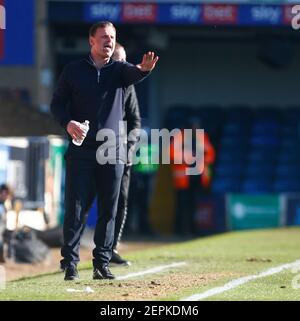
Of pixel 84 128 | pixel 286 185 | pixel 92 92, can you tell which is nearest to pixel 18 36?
pixel 286 185

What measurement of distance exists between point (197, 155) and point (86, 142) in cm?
1338

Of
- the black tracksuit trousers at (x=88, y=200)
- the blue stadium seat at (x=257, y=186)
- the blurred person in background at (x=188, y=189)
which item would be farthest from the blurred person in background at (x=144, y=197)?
the black tracksuit trousers at (x=88, y=200)

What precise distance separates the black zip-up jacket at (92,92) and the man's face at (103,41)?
12cm

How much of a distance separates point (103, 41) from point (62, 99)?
1.86ft

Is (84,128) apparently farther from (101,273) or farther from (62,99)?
(101,273)

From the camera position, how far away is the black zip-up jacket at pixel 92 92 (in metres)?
8.52

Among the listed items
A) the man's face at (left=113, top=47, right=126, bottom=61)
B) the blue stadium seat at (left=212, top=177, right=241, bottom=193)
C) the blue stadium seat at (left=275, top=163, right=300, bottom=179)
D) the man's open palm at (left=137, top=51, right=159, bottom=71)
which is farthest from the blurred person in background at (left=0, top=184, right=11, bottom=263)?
the blue stadium seat at (left=275, top=163, right=300, bottom=179)

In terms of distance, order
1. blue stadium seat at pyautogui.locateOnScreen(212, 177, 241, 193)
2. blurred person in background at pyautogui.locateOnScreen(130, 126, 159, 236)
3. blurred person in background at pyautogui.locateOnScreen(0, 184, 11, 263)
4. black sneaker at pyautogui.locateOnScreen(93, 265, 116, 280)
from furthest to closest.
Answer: blue stadium seat at pyautogui.locateOnScreen(212, 177, 241, 193), blurred person in background at pyautogui.locateOnScreen(130, 126, 159, 236), blurred person in background at pyautogui.locateOnScreen(0, 184, 11, 263), black sneaker at pyautogui.locateOnScreen(93, 265, 116, 280)

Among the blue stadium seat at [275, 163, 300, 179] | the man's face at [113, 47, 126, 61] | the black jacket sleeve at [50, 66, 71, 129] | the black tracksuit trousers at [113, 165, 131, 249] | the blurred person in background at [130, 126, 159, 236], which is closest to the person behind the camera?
the black jacket sleeve at [50, 66, 71, 129]

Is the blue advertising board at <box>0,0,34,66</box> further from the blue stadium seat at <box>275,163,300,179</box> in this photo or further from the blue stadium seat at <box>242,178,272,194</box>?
the blue stadium seat at <box>275,163,300,179</box>

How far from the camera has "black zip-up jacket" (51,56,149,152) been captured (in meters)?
8.52

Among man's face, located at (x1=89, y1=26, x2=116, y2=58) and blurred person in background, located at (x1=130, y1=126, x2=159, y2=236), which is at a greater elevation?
man's face, located at (x1=89, y1=26, x2=116, y2=58)

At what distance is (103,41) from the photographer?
8453 millimetres

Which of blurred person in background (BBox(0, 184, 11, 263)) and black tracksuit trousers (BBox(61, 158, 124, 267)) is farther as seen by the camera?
blurred person in background (BBox(0, 184, 11, 263))
